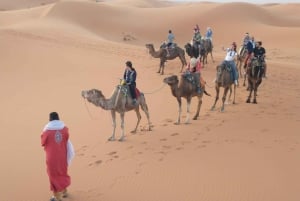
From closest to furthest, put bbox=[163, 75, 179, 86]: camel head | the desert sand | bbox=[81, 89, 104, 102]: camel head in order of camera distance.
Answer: the desert sand → bbox=[81, 89, 104, 102]: camel head → bbox=[163, 75, 179, 86]: camel head

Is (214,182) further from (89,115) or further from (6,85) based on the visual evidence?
(6,85)

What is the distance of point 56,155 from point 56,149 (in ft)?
0.36

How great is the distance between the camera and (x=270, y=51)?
128 feet

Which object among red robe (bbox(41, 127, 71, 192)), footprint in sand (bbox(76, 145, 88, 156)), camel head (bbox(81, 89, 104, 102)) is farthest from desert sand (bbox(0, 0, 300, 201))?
camel head (bbox(81, 89, 104, 102))

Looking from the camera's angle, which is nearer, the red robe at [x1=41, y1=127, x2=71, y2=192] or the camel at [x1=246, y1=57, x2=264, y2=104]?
the red robe at [x1=41, y1=127, x2=71, y2=192]

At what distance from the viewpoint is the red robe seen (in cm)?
839

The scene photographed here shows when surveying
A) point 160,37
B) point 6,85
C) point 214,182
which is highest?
point 160,37

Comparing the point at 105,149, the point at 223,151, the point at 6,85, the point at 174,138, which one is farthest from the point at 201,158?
the point at 6,85

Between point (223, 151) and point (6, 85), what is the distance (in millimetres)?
12181

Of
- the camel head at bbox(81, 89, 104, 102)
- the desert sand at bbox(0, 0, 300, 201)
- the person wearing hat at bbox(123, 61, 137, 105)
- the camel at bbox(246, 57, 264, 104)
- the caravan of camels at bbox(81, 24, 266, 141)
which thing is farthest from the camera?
the camel at bbox(246, 57, 264, 104)

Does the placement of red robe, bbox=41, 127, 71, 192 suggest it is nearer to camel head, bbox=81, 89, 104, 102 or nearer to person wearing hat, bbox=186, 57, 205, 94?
camel head, bbox=81, 89, 104, 102

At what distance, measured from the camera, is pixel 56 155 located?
8422 mm

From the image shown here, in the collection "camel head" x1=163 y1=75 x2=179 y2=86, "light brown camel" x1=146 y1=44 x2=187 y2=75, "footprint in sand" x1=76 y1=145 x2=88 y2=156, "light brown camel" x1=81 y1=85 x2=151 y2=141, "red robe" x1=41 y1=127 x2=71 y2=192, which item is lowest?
"footprint in sand" x1=76 y1=145 x2=88 y2=156

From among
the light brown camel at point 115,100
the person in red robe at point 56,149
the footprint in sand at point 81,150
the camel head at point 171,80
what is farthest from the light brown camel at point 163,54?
the person in red robe at point 56,149
